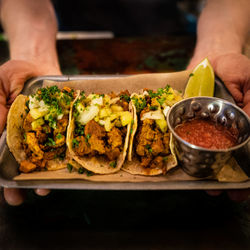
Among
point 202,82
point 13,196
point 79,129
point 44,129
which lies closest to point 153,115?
point 79,129

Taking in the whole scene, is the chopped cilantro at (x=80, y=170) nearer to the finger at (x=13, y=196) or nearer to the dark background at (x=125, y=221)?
the dark background at (x=125, y=221)

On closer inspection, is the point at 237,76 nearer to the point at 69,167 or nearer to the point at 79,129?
the point at 79,129

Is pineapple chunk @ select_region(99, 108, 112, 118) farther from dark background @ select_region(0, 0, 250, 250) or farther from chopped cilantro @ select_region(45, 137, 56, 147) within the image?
dark background @ select_region(0, 0, 250, 250)

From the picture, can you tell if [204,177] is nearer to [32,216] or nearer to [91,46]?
[32,216]

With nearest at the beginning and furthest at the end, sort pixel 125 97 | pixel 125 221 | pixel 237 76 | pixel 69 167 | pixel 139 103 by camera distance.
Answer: pixel 125 221 → pixel 69 167 → pixel 139 103 → pixel 125 97 → pixel 237 76

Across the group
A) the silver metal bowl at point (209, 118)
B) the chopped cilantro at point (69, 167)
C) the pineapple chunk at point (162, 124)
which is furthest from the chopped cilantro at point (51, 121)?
the silver metal bowl at point (209, 118)
